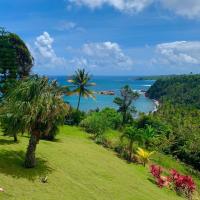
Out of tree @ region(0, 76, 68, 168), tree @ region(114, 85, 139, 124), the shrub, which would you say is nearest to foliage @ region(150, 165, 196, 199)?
the shrub

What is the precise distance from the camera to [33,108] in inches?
1012

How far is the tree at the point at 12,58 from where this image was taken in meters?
60.1

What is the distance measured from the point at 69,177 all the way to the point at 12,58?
122ft

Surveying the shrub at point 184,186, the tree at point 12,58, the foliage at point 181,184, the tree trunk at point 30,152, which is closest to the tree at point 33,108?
the tree trunk at point 30,152

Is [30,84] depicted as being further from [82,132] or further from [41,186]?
[82,132]

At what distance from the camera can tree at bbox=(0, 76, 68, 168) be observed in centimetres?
2603

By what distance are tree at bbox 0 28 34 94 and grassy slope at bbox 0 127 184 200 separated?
2596 centimetres

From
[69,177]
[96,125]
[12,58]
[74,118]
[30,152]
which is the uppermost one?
[12,58]

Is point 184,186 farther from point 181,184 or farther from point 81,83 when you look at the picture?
point 81,83

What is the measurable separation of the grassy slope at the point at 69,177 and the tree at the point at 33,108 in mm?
1921

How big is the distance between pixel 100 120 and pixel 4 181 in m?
33.3

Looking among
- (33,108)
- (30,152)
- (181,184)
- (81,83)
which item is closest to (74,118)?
(81,83)

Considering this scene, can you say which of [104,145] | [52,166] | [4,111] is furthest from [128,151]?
[4,111]

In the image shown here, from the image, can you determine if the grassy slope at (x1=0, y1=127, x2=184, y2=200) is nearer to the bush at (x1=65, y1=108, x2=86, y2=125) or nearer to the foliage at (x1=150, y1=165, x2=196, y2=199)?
the foliage at (x1=150, y1=165, x2=196, y2=199)
